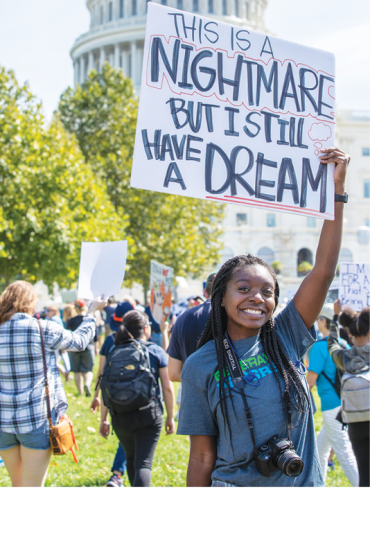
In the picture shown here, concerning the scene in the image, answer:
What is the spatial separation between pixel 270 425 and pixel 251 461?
0.48ft

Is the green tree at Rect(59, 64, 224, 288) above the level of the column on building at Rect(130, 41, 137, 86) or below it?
below

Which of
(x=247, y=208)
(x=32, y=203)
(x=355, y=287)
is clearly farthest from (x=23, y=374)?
(x=247, y=208)

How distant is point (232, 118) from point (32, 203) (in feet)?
35.3

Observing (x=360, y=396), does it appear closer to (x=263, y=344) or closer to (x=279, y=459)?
(x=263, y=344)

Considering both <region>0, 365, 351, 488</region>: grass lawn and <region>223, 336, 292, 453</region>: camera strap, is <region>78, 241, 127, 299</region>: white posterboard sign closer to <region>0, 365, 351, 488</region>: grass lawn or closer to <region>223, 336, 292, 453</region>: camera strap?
<region>0, 365, 351, 488</region>: grass lawn

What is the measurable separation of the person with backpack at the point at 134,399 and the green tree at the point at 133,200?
17.9 meters

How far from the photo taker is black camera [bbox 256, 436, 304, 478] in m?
1.77

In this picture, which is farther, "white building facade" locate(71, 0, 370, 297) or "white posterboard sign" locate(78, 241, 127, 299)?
"white building facade" locate(71, 0, 370, 297)

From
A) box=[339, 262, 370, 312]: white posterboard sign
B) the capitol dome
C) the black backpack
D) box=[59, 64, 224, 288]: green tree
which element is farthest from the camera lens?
the capitol dome

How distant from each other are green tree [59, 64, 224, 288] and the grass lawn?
1606 cm

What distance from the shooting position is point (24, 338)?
135 inches

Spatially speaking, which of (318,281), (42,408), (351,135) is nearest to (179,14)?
(318,281)

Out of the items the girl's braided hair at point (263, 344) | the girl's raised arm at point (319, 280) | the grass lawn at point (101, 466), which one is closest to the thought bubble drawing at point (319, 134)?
the girl's raised arm at point (319, 280)
